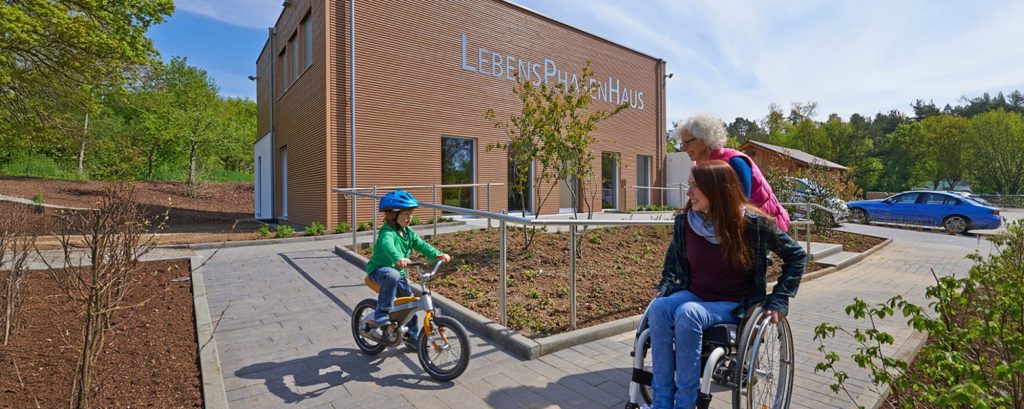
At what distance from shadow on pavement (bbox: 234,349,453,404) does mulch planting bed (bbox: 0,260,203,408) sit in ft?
1.39

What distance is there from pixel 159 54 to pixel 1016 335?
16.7 m

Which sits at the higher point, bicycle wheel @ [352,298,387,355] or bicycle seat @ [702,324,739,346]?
bicycle seat @ [702,324,739,346]

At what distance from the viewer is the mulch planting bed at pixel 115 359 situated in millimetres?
2768

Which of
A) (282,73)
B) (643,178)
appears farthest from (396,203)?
(643,178)

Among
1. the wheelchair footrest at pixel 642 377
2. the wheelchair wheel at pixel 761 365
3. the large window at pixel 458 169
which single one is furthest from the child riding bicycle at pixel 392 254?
the large window at pixel 458 169

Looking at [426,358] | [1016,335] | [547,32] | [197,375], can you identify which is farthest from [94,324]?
[547,32]

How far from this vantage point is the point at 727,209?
2506 millimetres

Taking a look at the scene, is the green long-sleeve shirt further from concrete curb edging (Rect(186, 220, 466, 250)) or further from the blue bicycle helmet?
concrete curb edging (Rect(186, 220, 466, 250))

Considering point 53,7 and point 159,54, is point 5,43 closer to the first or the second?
point 53,7

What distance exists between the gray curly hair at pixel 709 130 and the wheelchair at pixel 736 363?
1.08 metres

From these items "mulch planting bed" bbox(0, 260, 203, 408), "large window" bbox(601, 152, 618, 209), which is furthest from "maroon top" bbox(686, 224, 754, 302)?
"large window" bbox(601, 152, 618, 209)

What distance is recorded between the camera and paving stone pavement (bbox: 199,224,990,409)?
10.0 ft

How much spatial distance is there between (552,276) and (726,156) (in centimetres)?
345

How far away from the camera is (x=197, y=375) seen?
127 inches
